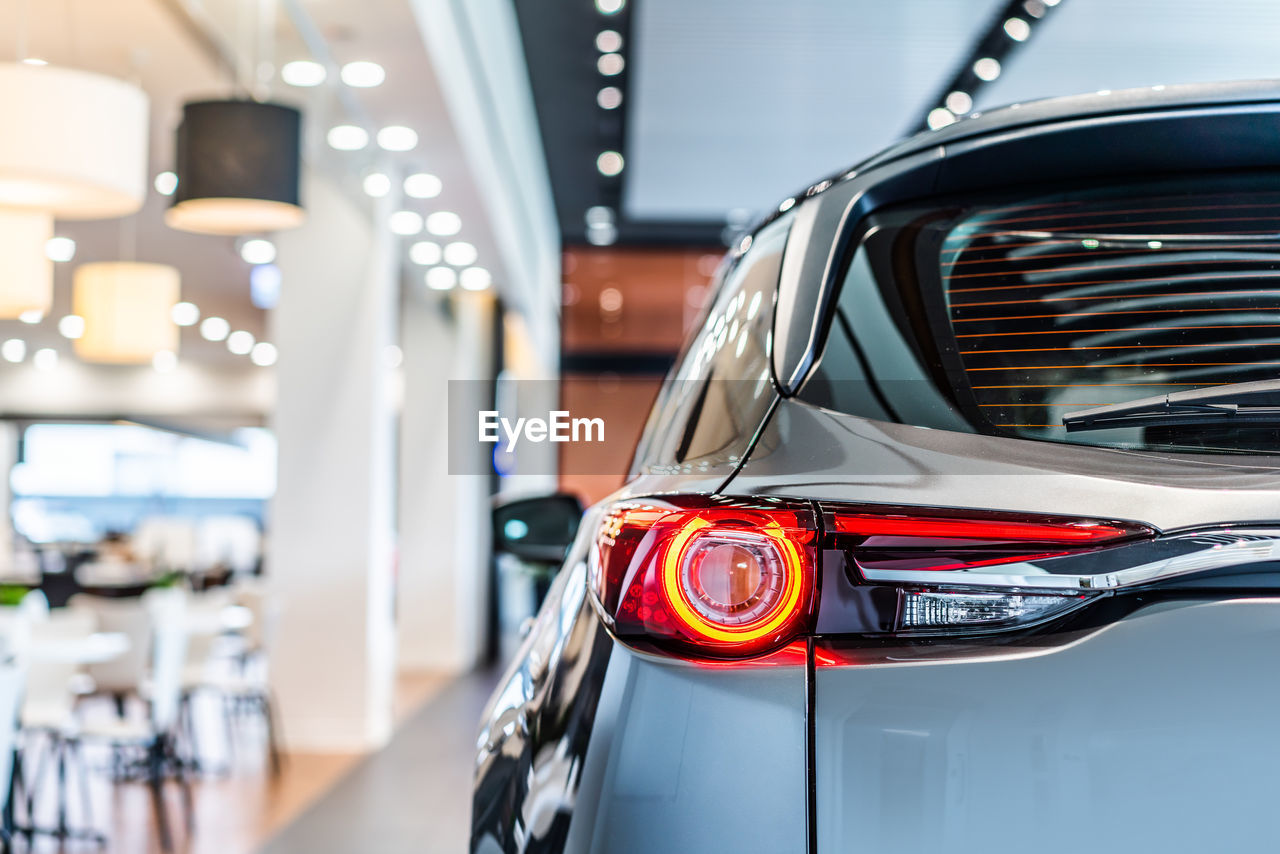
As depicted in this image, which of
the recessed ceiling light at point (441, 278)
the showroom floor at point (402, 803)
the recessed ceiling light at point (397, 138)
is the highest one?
the recessed ceiling light at point (397, 138)

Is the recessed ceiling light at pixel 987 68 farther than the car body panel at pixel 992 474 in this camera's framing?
Yes

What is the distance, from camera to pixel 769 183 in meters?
11.3

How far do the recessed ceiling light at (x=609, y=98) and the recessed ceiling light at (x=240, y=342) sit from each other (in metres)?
8.82

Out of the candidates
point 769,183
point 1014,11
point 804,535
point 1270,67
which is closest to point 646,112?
point 769,183

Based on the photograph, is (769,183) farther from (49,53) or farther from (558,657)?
(558,657)

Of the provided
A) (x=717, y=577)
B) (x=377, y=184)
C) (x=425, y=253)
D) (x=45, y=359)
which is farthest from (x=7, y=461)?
(x=717, y=577)

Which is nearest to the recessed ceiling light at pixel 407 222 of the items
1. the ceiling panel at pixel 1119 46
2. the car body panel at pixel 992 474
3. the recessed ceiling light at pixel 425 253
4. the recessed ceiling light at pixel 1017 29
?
the recessed ceiling light at pixel 425 253

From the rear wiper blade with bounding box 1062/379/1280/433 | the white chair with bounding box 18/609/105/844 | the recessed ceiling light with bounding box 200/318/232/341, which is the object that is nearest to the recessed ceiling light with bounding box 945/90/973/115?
the white chair with bounding box 18/609/105/844

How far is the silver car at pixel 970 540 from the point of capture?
0.72 meters

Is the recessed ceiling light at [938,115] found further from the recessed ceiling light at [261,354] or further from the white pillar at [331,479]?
the recessed ceiling light at [261,354]

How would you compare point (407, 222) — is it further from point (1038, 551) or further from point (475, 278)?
point (1038, 551)

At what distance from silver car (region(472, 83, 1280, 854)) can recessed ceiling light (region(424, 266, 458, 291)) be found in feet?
28.6

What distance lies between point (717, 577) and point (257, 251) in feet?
34.6

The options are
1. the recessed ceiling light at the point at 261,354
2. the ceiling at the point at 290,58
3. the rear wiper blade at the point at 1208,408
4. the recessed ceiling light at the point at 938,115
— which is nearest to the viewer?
the rear wiper blade at the point at 1208,408
